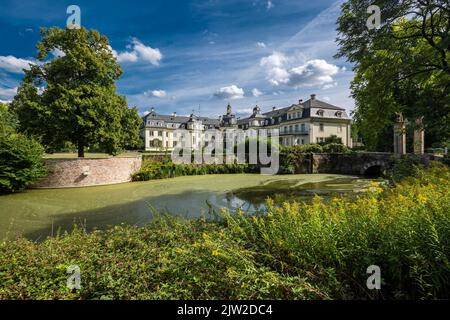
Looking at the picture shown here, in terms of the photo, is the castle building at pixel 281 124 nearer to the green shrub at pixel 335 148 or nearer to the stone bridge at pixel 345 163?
the green shrub at pixel 335 148

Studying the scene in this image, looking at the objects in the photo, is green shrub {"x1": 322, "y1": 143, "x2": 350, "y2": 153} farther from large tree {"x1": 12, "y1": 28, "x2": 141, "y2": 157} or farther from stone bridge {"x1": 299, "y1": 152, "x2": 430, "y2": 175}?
large tree {"x1": 12, "y1": 28, "x2": 141, "y2": 157}

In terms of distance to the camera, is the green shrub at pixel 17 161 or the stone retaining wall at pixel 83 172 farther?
the stone retaining wall at pixel 83 172

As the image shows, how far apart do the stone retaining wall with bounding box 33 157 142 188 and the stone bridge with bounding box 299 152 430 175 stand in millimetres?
17819

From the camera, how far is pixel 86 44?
15.9m

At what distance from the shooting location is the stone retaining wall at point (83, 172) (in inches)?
570

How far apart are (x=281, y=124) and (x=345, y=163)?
22962 millimetres

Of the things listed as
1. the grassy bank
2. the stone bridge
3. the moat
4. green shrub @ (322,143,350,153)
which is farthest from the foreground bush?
the grassy bank

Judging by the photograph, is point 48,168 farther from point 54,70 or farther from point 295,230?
point 295,230

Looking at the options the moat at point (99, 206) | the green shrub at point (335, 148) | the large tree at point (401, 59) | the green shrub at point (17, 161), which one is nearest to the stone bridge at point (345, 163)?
the green shrub at point (335, 148)

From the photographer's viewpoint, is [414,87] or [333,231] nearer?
Result: [333,231]

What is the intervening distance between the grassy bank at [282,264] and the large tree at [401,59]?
22.6ft
